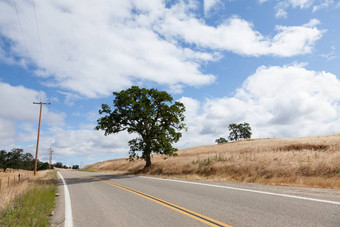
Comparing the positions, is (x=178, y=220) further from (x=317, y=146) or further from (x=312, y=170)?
(x=317, y=146)

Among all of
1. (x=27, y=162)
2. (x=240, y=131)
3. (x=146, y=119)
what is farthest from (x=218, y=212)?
(x=27, y=162)

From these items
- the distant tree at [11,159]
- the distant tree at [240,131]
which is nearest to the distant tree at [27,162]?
the distant tree at [11,159]

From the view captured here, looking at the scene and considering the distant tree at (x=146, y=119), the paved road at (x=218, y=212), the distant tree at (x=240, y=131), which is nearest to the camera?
the paved road at (x=218, y=212)

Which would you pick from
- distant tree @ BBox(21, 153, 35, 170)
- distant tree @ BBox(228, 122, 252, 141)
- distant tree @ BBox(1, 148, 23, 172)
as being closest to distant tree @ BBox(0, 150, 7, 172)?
distant tree @ BBox(1, 148, 23, 172)

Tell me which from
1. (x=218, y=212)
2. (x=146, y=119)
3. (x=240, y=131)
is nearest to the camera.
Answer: (x=218, y=212)

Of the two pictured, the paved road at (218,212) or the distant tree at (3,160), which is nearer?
the paved road at (218,212)

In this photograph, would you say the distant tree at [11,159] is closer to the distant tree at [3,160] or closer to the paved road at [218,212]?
the distant tree at [3,160]

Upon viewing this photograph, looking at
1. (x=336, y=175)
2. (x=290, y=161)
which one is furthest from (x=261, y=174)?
(x=336, y=175)

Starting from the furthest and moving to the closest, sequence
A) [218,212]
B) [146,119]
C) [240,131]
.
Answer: [240,131], [146,119], [218,212]

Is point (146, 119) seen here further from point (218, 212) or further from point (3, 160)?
point (3, 160)

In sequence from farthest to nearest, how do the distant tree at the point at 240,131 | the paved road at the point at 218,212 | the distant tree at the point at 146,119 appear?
the distant tree at the point at 240,131
the distant tree at the point at 146,119
the paved road at the point at 218,212

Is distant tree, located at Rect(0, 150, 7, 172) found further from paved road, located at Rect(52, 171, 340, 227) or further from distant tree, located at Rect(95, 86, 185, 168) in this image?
paved road, located at Rect(52, 171, 340, 227)

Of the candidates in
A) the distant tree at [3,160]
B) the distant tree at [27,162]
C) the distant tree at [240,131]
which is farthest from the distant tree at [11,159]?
the distant tree at [240,131]

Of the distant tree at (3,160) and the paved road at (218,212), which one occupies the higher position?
the distant tree at (3,160)
